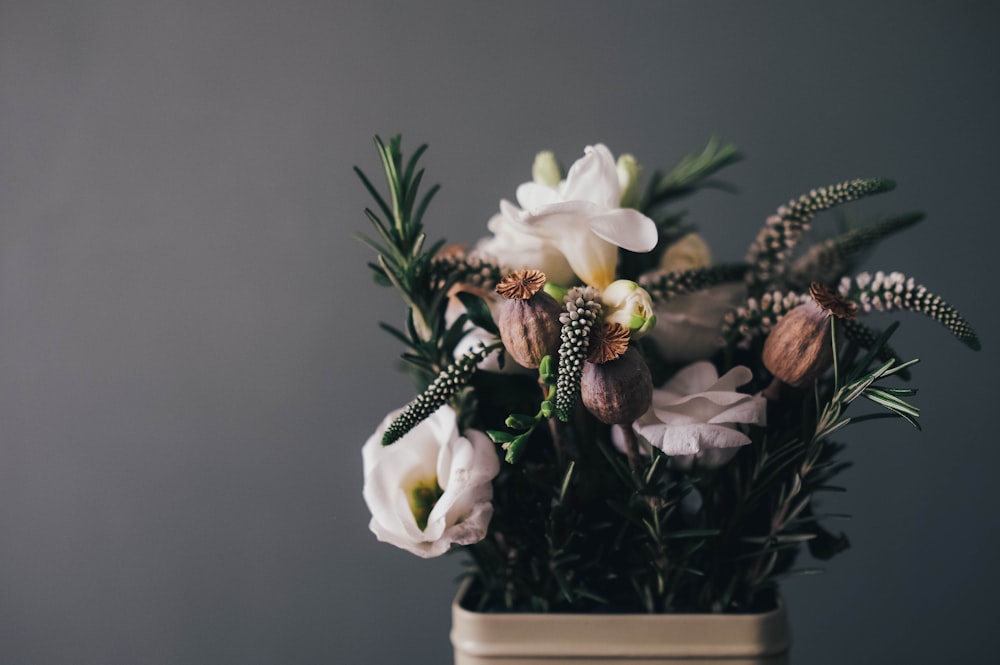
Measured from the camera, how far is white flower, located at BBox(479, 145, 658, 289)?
0.47m

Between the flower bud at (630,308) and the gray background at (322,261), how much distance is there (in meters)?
0.54

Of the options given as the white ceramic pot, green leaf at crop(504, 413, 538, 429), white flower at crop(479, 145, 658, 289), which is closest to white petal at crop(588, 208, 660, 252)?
white flower at crop(479, 145, 658, 289)

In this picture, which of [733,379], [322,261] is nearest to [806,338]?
[733,379]

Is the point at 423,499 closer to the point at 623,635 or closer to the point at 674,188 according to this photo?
the point at 623,635

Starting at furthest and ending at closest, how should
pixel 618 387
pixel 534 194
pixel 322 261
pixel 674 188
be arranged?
1. pixel 322 261
2. pixel 674 188
3. pixel 534 194
4. pixel 618 387

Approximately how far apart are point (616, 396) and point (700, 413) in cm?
7

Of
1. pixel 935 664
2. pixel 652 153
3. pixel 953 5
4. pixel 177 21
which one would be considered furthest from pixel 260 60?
pixel 935 664

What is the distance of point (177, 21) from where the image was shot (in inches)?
36.3

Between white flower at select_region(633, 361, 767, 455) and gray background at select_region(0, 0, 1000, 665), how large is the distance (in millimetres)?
503

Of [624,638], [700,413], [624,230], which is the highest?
[624,230]

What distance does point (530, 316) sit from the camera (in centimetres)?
43

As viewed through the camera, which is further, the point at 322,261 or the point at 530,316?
the point at 322,261

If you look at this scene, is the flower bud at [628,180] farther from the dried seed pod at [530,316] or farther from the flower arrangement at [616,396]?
the dried seed pod at [530,316]

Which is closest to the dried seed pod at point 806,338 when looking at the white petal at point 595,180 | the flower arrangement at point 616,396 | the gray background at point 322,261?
the flower arrangement at point 616,396
